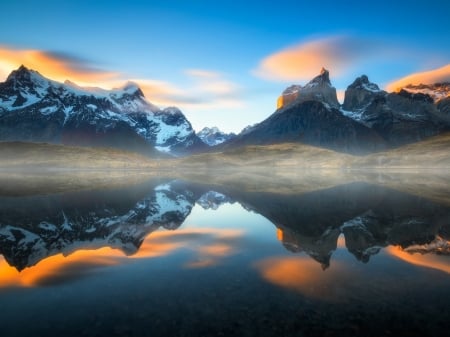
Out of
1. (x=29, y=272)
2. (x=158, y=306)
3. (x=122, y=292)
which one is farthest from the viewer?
(x=29, y=272)

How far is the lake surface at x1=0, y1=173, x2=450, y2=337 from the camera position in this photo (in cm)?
1259

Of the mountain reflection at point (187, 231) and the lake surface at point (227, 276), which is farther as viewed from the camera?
the mountain reflection at point (187, 231)

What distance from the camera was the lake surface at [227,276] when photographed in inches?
496

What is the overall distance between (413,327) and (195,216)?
99.0ft

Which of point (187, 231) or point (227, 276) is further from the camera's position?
point (187, 231)

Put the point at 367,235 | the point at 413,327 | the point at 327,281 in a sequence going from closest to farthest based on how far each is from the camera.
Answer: the point at 413,327, the point at 327,281, the point at 367,235

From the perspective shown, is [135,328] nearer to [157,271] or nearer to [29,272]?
[157,271]

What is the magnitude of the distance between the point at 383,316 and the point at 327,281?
4027 mm

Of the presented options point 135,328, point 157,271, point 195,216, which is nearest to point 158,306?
point 135,328

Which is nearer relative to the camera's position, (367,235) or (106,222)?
(367,235)

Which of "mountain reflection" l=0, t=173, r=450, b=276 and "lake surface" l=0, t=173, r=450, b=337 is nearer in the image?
"lake surface" l=0, t=173, r=450, b=337

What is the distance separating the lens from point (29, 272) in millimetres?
18734

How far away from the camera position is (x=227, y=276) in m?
18.0

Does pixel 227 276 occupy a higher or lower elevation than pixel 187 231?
higher
